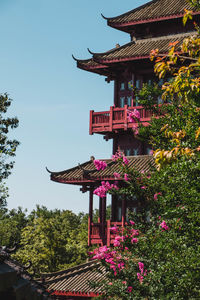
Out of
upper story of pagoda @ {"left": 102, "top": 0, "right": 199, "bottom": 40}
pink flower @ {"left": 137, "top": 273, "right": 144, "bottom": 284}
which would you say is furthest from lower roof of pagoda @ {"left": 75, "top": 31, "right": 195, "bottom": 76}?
pink flower @ {"left": 137, "top": 273, "right": 144, "bottom": 284}

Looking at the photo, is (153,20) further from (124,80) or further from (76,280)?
(76,280)

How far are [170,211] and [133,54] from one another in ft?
53.3

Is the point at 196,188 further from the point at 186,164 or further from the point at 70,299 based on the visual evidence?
the point at 70,299

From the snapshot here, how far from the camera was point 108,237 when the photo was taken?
24.8m

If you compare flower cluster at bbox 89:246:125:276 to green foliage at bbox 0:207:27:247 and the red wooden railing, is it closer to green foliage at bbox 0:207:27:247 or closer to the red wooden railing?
the red wooden railing

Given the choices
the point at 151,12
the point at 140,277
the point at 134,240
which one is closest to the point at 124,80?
the point at 151,12

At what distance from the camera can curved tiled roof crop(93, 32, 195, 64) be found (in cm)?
2591

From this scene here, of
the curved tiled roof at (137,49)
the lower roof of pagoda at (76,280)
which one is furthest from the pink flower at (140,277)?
the curved tiled roof at (137,49)

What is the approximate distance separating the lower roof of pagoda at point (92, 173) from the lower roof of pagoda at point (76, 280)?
3.77m

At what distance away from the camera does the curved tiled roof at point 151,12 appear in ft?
87.3

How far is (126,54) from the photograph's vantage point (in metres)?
26.4

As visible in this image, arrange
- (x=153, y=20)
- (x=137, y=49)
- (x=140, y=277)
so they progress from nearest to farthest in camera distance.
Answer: (x=140, y=277) → (x=137, y=49) → (x=153, y=20)

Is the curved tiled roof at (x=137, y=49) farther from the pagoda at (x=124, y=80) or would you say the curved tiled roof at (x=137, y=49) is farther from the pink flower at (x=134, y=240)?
the pink flower at (x=134, y=240)

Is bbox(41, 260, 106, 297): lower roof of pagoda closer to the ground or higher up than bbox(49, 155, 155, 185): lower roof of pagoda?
closer to the ground
